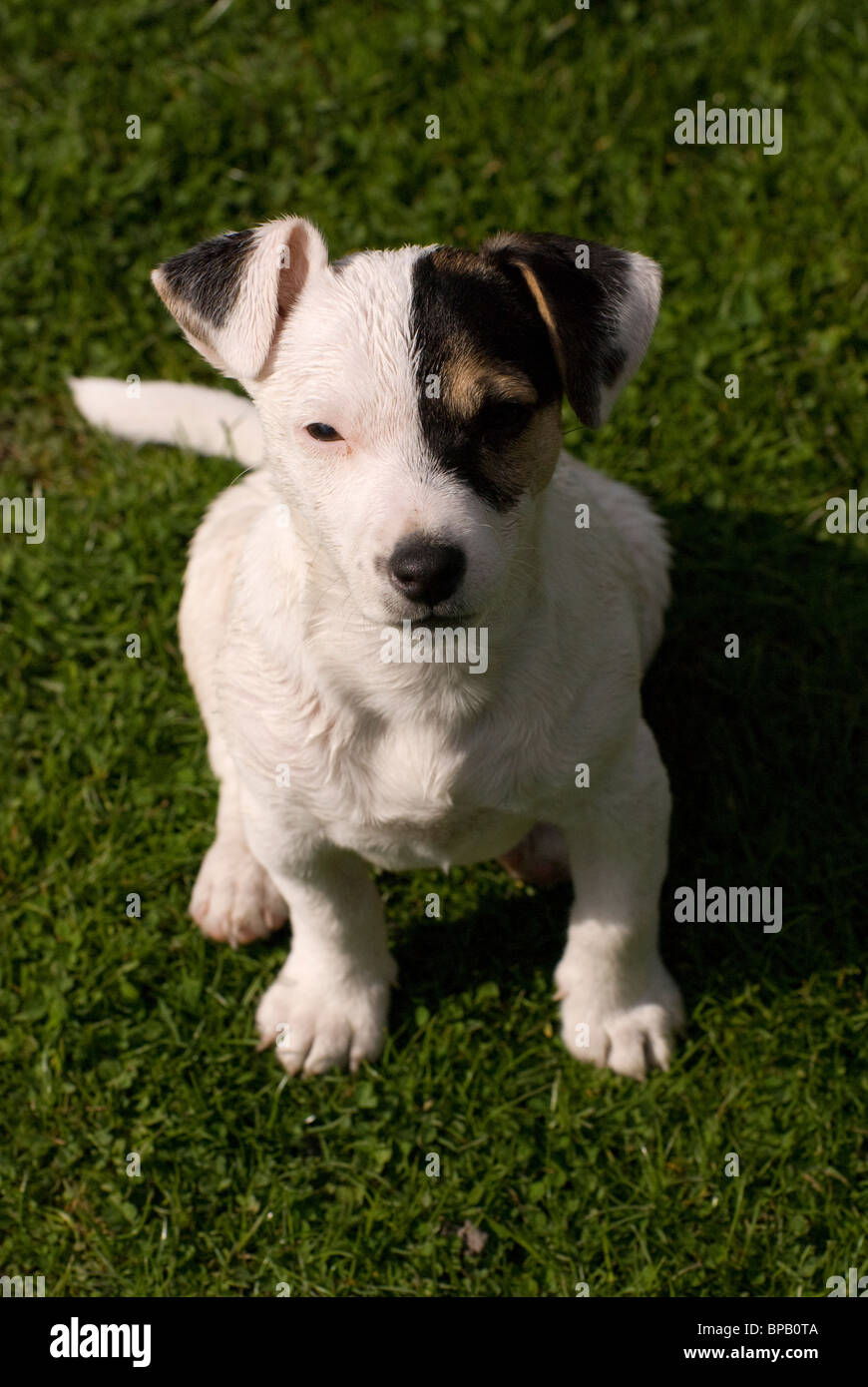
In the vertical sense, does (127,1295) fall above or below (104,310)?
below

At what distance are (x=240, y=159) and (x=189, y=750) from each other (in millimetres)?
3261

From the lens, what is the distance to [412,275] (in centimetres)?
358

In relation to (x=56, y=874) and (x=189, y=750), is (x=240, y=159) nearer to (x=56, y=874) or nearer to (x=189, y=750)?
(x=189, y=750)

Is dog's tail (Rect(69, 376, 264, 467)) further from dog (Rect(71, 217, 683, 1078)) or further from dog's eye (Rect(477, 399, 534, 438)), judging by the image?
dog's eye (Rect(477, 399, 534, 438))

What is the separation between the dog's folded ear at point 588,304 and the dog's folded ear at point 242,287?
511 mm

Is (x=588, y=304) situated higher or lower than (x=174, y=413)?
lower

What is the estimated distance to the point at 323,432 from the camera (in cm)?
358

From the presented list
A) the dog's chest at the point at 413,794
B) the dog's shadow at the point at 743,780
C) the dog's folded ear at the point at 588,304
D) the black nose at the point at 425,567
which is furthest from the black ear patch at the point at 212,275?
the dog's shadow at the point at 743,780

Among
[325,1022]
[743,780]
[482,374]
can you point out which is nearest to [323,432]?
[482,374]

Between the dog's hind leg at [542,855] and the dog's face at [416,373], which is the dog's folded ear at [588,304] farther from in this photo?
the dog's hind leg at [542,855]

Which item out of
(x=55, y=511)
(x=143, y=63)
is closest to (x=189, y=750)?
(x=55, y=511)

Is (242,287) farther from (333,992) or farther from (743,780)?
(743,780)

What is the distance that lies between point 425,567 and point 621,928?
1.93 meters

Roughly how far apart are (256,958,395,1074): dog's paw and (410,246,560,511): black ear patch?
89.2 inches
